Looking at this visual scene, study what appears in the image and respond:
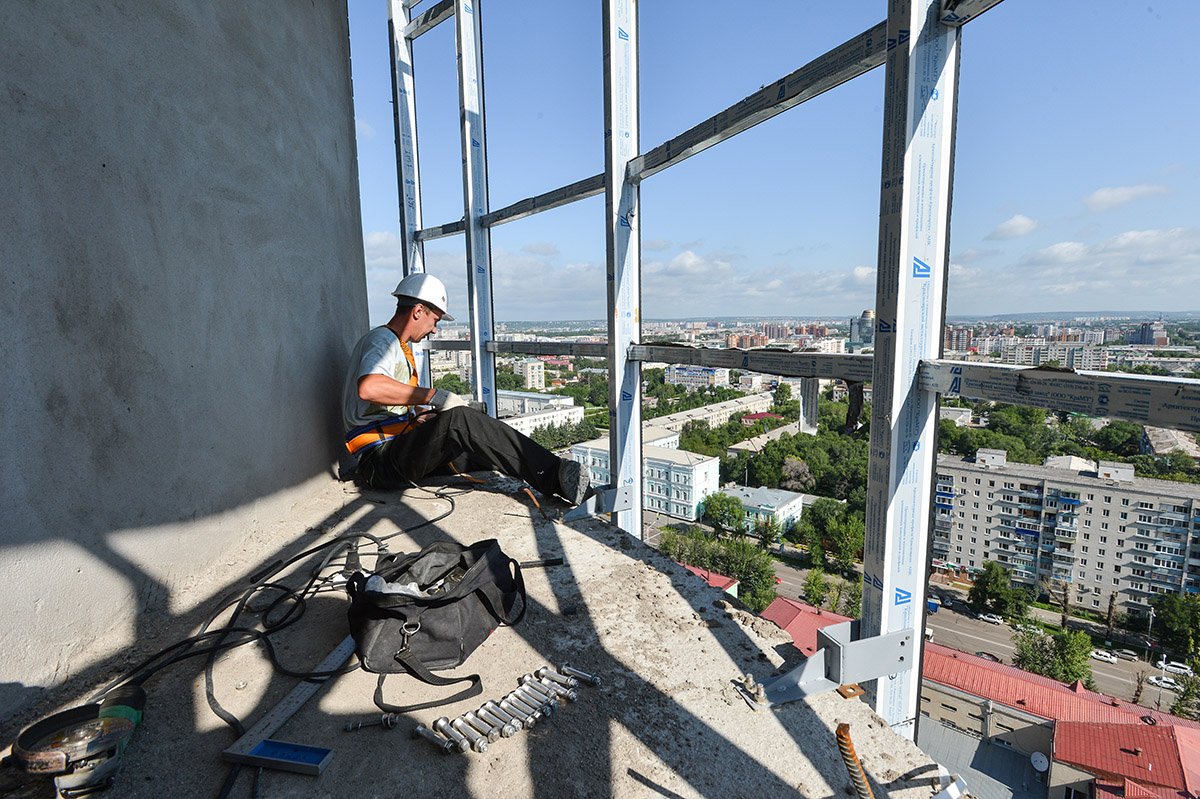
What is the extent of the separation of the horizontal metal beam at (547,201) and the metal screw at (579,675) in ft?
8.25

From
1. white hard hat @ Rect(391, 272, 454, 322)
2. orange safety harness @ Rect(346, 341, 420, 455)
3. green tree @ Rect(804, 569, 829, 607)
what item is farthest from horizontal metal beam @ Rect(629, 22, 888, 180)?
green tree @ Rect(804, 569, 829, 607)

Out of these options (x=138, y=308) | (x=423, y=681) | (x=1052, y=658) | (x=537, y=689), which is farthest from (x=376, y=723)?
(x=1052, y=658)

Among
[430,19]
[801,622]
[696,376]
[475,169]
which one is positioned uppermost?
[430,19]

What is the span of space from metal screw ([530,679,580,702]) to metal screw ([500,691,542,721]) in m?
0.06

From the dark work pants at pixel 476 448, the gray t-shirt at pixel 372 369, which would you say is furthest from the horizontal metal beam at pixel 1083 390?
the gray t-shirt at pixel 372 369

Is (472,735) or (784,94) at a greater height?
(784,94)

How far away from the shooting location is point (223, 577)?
6.93 feet

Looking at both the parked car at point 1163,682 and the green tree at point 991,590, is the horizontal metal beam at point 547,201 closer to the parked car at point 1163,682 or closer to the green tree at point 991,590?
the green tree at point 991,590

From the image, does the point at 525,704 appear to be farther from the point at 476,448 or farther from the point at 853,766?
the point at 476,448

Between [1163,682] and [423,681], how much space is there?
2.95m

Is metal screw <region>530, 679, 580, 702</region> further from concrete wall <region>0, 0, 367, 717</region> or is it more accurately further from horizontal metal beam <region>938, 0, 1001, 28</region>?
horizontal metal beam <region>938, 0, 1001, 28</region>

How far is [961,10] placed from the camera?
4.42ft

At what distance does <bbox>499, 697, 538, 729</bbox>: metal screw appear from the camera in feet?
4.39

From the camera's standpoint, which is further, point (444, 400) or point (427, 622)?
point (444, 400)
